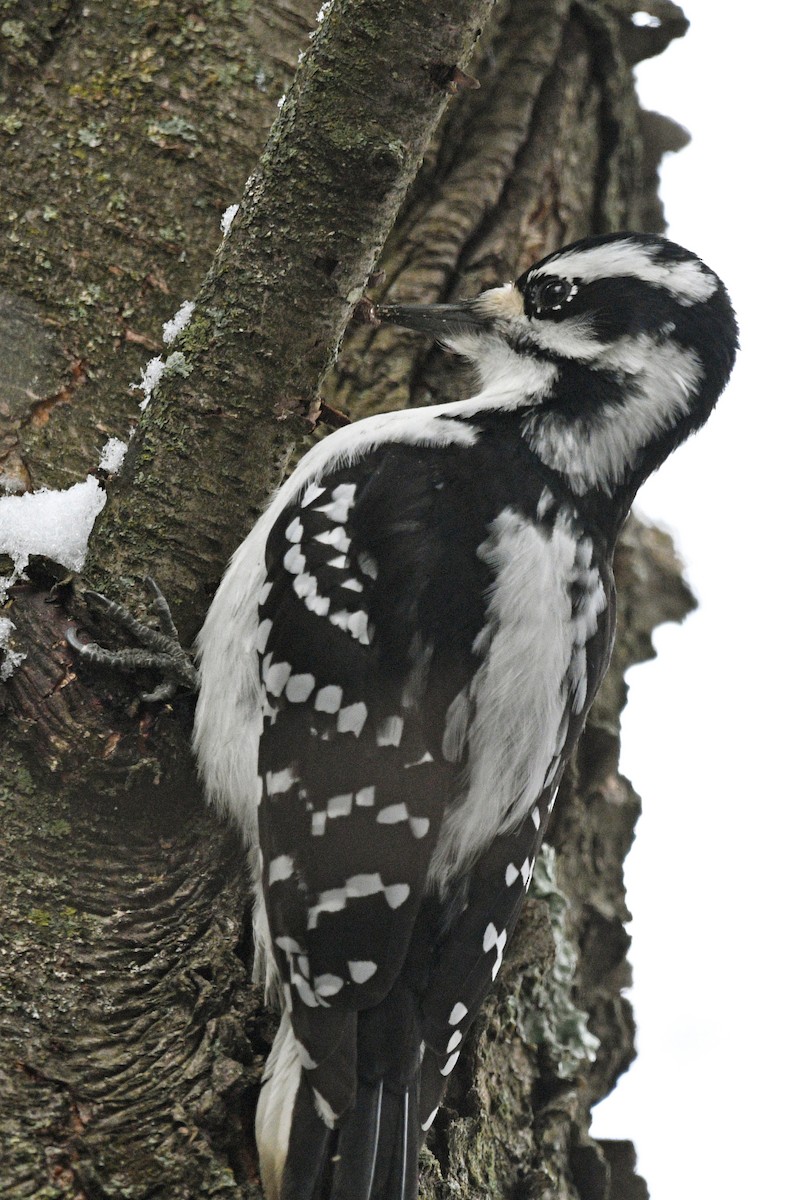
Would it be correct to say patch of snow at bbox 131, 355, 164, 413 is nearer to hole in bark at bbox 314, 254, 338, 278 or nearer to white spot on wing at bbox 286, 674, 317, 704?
hole in bark at bbox 314, 254, 338, 278

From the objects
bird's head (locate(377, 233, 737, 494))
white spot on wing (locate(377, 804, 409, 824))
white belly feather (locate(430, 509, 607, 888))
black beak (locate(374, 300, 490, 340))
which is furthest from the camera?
black beak (locate(374, 300, 490, 340))

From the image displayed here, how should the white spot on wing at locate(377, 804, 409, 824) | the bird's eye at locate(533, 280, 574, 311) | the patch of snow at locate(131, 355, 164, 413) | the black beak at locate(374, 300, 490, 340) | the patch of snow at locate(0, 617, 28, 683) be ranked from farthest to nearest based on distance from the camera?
the black beak at locate(374, 300, 490, 340), the bird's eye at locate(533, 280, 574, 311), the patch of snow at locate(131, 355, 164, 413), the white spot on wing at locate(377, 804, 409, 824), the patch of snow at locate(0, 617, 28, 683)

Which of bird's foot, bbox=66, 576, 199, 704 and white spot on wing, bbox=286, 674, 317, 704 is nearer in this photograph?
Answer: bird's foot, bbox=66, 576, 199, 704

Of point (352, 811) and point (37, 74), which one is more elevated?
point (37, 74)

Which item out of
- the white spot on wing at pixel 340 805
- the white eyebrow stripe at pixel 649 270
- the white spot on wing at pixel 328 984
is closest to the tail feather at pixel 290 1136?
the white spot on wing at pixel 328 984

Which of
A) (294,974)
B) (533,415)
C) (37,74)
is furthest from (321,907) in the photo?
(37,74)

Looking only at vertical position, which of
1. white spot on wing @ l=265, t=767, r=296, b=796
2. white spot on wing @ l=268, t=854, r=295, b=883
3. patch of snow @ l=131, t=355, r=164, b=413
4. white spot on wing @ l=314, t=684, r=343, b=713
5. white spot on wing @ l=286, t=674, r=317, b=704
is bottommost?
white spot on wing @ l=268, t=854, r=295, b=883

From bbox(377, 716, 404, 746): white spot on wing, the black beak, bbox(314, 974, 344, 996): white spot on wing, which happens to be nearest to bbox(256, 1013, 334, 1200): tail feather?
bbox(314, 974, 344, 996): white spot on wing

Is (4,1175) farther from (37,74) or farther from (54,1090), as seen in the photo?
(37,74)

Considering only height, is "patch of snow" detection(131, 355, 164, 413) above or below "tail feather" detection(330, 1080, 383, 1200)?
above
